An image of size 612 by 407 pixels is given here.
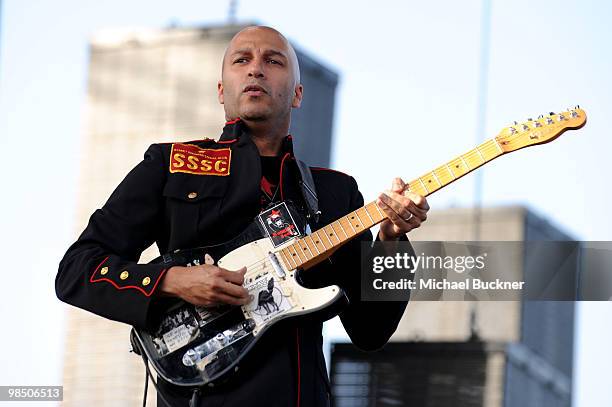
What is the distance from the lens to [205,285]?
4402 millimetres

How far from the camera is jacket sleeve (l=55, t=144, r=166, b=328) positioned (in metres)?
4.50

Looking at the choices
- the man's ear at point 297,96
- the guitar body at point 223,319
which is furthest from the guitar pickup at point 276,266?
the man's ear at point 297,96

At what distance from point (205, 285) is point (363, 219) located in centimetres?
59

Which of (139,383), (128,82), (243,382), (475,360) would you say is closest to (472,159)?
(243,382)

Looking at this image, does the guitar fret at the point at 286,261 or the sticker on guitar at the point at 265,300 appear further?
the guitar fret at the point at 286,261

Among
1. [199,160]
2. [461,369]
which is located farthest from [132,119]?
[199,160]

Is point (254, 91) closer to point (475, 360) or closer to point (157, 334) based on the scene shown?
point (157, 334)

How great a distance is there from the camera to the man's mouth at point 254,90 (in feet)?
16.0

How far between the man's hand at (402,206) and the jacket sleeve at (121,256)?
2.28 feet

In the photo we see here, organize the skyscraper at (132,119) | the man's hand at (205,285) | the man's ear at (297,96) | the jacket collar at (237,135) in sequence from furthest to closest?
the skyscraper at (132,119) < the man's ear at (297,96) < the jacket collar at (237,135) < the man's hand at (205,285)

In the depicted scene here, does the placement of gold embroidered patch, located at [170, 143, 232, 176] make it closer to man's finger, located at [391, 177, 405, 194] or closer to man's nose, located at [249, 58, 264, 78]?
man's nose, located at [249, 58, 264, 78]

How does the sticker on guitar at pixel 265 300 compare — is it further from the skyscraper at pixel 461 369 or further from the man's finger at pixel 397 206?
the skyscraper at pixel 461 369

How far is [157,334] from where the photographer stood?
179 inches

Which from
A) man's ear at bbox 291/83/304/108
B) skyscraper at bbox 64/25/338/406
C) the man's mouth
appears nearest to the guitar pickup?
the man's mouth
